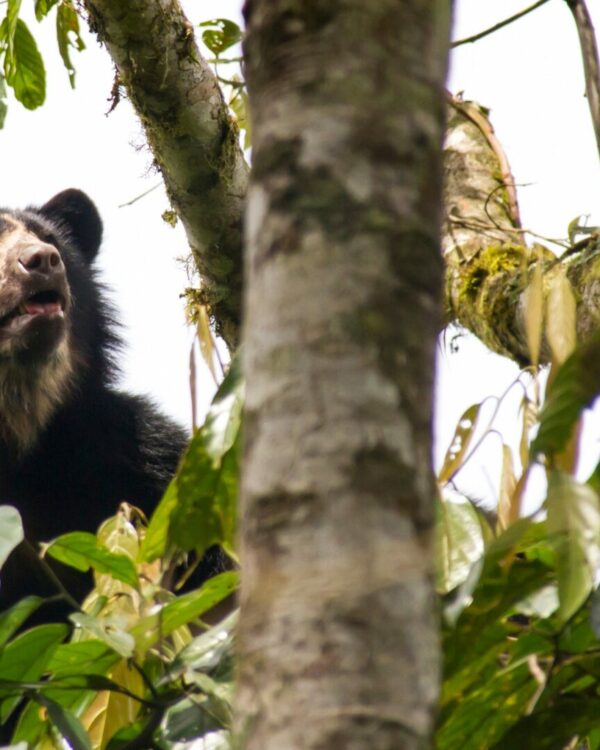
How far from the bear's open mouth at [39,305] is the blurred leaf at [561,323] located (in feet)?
10.00

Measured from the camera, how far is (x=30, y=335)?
15.8ft

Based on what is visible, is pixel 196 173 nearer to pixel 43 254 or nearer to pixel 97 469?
pixel 43 254

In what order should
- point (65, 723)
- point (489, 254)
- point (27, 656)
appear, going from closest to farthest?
point (65, 723) → point (27, 656) → point (489, 254)

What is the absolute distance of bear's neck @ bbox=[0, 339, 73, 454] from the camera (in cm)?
496

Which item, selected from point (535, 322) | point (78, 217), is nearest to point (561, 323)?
point (535, 322)

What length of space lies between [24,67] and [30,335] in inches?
42.8

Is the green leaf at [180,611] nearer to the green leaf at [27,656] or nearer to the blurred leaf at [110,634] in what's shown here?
the blurred leaf at [110,634]

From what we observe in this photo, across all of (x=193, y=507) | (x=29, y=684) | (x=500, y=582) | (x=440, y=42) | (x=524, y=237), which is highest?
(x=524, y=237)

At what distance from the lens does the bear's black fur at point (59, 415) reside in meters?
4.86

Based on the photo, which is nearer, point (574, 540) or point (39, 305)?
point (574, 540)

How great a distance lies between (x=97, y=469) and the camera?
5246mm

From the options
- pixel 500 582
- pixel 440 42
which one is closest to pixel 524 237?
pixel 500 582

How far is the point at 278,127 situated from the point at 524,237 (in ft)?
9.89

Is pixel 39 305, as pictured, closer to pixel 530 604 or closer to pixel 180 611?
pixel 180 611
